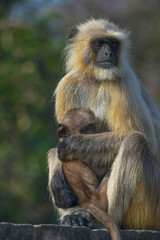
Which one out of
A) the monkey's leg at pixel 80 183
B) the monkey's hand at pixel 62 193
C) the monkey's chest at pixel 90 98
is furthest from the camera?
the monkey's chest at pixel 90 98

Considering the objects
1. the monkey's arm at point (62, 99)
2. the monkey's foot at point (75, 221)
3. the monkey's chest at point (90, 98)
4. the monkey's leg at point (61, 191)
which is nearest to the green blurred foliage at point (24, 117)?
the monkey's arm at point (62, 99)

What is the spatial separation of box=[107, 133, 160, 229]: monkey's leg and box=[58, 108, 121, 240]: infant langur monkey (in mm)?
132

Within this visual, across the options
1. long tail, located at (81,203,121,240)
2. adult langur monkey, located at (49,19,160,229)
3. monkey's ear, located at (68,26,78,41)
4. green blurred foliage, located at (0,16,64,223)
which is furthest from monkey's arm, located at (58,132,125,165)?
green blurred foliage, located at (0,16,64,223)

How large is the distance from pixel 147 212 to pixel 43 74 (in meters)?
9.44

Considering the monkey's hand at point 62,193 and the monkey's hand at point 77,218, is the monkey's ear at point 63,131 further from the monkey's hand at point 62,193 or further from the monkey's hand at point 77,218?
the monkey's hand at point 77,218

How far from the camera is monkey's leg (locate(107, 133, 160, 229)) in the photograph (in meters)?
5.97

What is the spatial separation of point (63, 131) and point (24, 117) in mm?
7707

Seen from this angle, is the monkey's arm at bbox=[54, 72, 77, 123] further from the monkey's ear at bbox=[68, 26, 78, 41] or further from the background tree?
the background tree

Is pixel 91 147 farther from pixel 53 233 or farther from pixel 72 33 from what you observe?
pixel 72 33

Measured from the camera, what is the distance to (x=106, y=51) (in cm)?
691

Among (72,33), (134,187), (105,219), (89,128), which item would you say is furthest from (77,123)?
(72,33)

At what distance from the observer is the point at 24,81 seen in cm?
1371

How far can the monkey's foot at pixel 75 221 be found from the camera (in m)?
5.92

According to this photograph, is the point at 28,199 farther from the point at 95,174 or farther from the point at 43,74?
the point at 95,174
